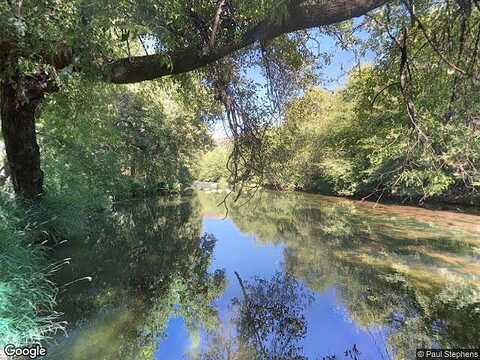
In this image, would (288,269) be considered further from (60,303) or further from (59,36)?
(59,36)

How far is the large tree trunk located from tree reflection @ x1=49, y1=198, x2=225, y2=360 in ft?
4.93

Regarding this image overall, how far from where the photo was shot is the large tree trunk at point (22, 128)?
4.39 m

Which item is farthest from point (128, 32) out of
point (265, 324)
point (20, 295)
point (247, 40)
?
point (265, 324)

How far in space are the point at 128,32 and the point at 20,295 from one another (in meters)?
2.56

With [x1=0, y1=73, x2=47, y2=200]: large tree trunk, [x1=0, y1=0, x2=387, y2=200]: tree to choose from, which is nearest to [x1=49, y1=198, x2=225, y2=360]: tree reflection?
[x1=0, y1=73, x2=47, y2=200]: large tree trunk

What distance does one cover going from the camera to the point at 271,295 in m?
5.35

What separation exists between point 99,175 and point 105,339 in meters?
9.23

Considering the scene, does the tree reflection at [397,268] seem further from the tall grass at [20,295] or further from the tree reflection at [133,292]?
the tall grass at [20,295]

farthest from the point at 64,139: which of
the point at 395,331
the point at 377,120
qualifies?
the point at 377,120

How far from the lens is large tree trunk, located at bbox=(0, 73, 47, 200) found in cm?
439

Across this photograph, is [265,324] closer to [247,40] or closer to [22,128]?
[247,40]

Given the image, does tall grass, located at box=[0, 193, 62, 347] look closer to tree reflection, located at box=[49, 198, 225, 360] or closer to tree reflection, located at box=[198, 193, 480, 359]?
tree reflection, located at box=[49, 198, 225, 360]

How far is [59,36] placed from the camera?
3.05 meters

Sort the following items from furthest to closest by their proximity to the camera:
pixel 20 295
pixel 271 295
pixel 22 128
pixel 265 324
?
pixel 271 295 < pixel 22 128 < pixel 265 324 < pixel 20 295
